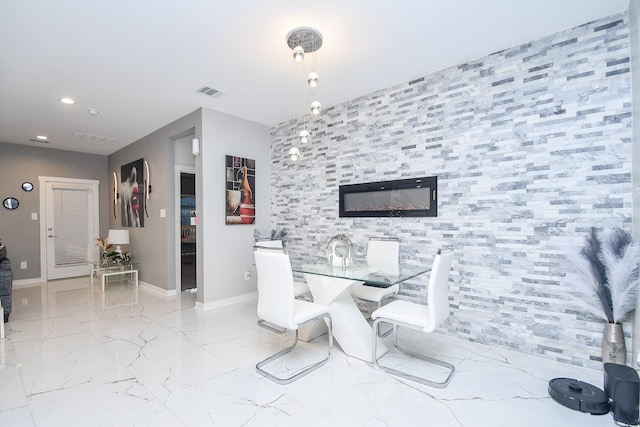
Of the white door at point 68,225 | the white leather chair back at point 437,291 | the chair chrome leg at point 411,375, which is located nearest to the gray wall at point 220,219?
the chair chrome leg at point 411,375

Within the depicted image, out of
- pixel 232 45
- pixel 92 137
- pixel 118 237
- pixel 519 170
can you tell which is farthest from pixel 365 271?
pixel 92 137

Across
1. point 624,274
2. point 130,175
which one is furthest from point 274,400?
point 130,175

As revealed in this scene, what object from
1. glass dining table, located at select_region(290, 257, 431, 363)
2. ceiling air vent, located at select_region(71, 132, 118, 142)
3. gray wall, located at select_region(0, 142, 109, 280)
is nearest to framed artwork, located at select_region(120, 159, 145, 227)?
ceiling air vent, located at select_region(71, 132, 118, 142)

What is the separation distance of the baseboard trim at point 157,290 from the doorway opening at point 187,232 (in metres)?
0.29

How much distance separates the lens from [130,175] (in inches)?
221

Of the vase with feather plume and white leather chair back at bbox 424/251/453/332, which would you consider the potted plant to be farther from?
white leather chair back at bbox 424/251/453/332

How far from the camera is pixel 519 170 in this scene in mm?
2627

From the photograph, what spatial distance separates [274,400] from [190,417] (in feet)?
1.64

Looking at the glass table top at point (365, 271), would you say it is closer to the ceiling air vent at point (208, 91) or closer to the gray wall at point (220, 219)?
the gray wall at point (220, 219)

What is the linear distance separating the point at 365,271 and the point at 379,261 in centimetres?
74

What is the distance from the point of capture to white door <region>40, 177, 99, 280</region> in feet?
19.5

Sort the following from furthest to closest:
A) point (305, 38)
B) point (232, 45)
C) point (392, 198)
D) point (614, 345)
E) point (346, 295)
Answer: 1. point (392, 198)
2. point (346, 295)
3. point (232, 45)
4. point (305, 38)
5. point (614, 345)

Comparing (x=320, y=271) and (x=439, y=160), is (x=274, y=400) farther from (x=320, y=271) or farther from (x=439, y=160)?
(x=439, y=160)

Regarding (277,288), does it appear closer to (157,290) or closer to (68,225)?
(157,290)
